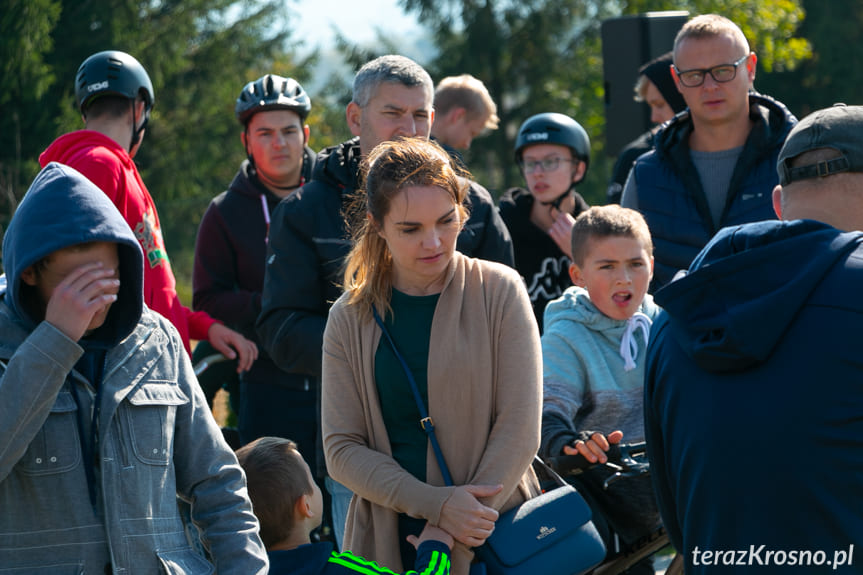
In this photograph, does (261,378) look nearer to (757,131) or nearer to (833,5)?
(757,131)

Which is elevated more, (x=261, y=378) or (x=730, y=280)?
(x=730, y=280)

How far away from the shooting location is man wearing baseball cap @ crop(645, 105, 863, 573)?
2.24m

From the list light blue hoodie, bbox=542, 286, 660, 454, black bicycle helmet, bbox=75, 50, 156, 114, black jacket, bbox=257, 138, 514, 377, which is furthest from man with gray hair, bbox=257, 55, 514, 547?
black bicycle helmet, bbox=75, 50, 156, 114

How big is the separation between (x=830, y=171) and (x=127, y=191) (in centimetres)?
284

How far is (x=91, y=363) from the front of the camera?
2.68 meters

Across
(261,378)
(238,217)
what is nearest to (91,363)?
(261,378)

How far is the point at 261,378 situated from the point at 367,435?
1.89 metres

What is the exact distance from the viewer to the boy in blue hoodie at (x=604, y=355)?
3832mm

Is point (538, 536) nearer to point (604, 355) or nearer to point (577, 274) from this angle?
point (604, 355)

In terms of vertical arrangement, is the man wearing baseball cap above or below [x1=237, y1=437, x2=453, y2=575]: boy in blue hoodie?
above

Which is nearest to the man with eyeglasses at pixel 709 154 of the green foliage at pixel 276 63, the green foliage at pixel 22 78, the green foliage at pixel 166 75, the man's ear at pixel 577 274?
the man's ear at pixel 577 274

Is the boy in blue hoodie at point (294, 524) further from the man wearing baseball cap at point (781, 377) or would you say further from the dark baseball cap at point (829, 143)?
the dark baseball cap at point (829, 143)

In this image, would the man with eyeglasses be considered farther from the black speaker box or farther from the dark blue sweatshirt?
the black speaker box

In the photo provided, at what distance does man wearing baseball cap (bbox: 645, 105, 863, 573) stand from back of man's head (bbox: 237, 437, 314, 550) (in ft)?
4.35
